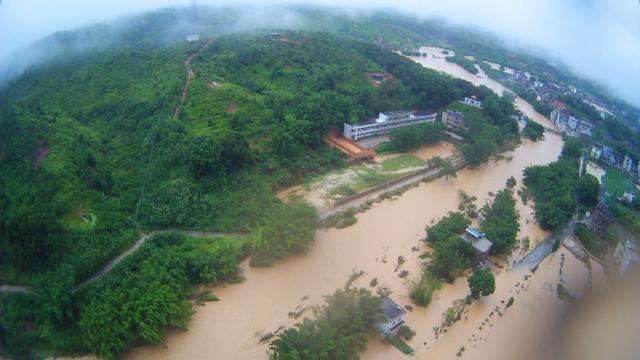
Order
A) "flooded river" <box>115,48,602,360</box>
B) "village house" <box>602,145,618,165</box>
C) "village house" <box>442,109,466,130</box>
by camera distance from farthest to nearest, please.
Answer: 1. "village house" <box>442,109,466,130</box>
2. "village house" <box>602,145,618,165</box>
3. "flooded river" <box>115,48,602,360</box>

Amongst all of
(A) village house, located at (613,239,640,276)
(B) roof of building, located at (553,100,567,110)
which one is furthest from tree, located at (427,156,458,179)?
(B) roof of building, located at (553,100,567,110)

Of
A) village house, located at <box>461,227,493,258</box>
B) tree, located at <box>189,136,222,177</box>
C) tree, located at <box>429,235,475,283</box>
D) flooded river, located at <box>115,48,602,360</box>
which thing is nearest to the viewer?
flooded river, located at <box>115,48,602,360</box>

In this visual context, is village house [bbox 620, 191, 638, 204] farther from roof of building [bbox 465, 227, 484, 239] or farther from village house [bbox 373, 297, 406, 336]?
village house [bbox 373, 297, 406, 336]

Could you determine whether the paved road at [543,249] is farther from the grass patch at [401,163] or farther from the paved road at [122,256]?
the paved road at [122,256]

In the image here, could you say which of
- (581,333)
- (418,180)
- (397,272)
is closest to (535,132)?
(418,180)

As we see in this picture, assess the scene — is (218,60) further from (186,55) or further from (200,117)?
(200,117)

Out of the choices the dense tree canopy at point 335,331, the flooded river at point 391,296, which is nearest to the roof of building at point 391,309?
the dense tree canopy at point 335,331

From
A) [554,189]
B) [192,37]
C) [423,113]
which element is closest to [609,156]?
[554,189]

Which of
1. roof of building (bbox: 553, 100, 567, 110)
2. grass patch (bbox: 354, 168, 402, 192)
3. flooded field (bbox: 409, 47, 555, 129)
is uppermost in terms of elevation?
grass patch (bbox: 354, 168, 402, 192)
